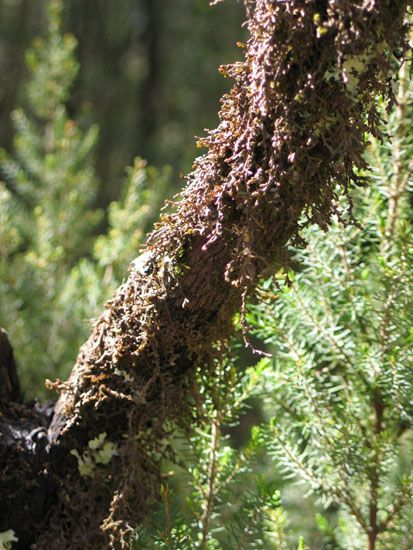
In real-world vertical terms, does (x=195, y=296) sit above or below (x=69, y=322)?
below

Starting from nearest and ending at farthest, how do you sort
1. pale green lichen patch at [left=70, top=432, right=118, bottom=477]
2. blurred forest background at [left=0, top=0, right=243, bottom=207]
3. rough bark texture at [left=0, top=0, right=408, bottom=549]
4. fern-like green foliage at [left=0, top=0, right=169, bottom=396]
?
rough bark texture at [left=0, top=0, right=408, bottom=549]
pale green lichen patch at [left=70, top=432, right=118, bottom=477]
fern-like green foliage at [left=0, top=0, right=169, bottom=396]
blurred forest background at [left=0, top=0, right=243, bottom=207]

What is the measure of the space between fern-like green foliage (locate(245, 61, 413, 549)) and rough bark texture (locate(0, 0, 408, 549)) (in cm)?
17

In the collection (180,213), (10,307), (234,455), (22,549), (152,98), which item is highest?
(152,98)

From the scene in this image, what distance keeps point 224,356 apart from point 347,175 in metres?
0.29

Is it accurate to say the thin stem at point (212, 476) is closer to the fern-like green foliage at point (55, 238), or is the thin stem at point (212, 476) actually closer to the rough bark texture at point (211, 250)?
the rough bark texture at point (211, 250)

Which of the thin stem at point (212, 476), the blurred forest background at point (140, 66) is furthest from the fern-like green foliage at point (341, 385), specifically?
the blurred forest background at point (140, 66)

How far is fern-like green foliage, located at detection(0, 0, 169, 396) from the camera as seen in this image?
164 cm

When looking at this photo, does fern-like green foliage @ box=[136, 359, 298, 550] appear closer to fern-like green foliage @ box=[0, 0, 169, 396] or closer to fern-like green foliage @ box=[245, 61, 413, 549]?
fern-like green foliage @ box=[245, 61, 413, 549]

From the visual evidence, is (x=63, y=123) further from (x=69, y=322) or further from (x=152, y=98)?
(x=152, y=98)

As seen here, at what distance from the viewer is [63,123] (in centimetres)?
184

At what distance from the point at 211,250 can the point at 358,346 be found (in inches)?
13.0

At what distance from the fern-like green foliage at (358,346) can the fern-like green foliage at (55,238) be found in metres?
0.64

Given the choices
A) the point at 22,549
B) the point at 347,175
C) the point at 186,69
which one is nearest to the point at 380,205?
the point at 347,175

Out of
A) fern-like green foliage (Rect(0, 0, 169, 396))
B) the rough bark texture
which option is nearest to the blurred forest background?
fern-like green foliage (Rect(0, 0, 169, 396))
